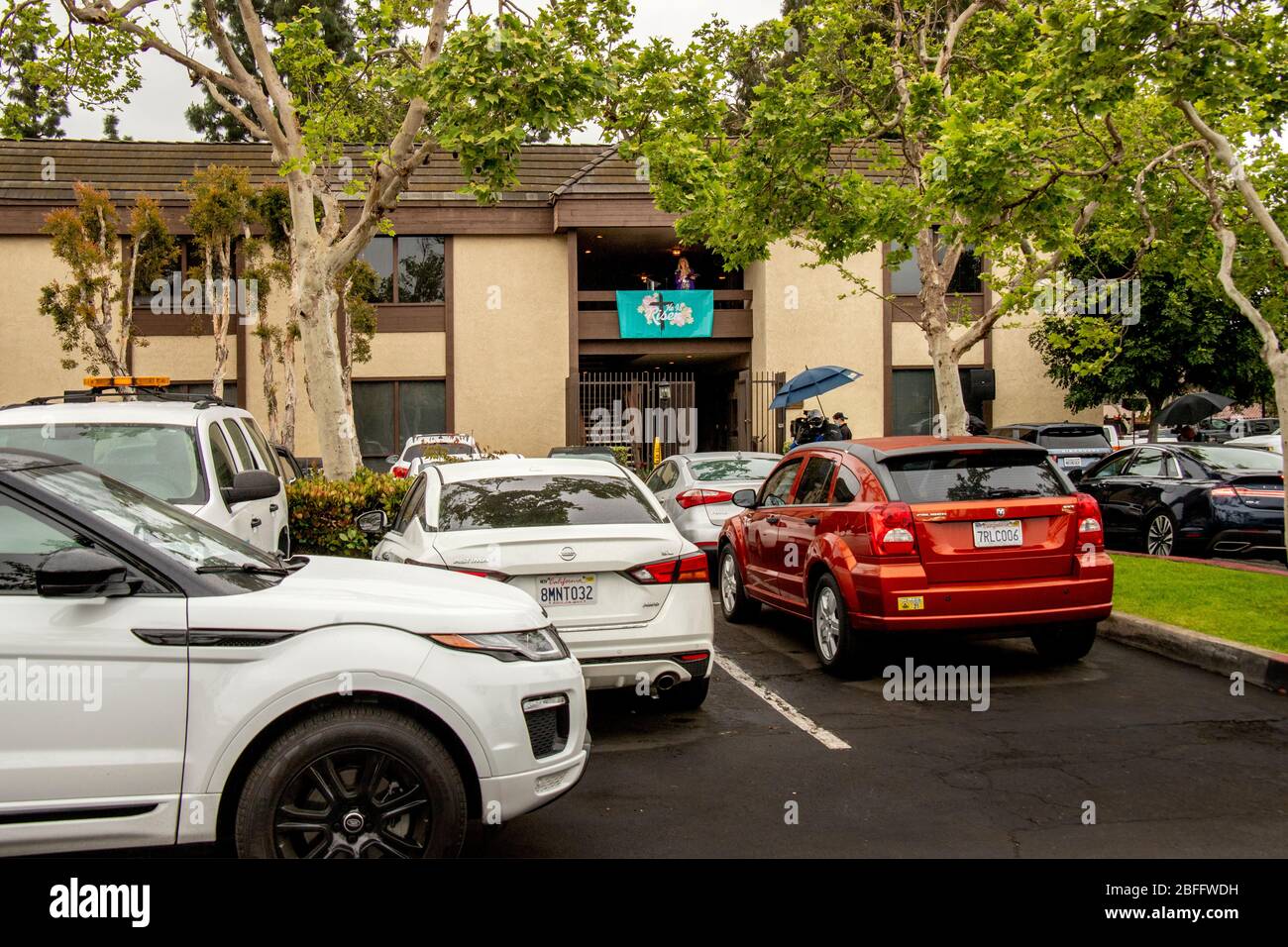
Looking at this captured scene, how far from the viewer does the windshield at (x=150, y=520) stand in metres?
3.85

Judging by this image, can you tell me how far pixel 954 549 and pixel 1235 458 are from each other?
8.07m

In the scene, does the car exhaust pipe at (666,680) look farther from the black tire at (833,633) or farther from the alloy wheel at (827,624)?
the alloy wheel at (827,624)

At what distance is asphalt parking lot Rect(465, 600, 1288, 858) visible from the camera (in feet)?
14.8

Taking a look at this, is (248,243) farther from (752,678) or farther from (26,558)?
(26,558)

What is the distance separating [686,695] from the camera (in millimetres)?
6777

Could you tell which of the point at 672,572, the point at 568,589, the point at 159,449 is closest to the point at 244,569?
the point at 568,589

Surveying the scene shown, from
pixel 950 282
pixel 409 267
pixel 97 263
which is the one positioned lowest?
pixel 97 263

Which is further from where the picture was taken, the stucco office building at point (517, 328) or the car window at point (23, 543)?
the stucco office building at point (517, 328)

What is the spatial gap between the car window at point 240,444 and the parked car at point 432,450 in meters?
6.90

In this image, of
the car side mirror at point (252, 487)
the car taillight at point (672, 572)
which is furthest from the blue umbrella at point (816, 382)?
the car taillight at point (672, 572)

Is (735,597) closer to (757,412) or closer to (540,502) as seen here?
(540,502)

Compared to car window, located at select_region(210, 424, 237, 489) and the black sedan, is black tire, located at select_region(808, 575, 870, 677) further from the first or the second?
the black sedan
